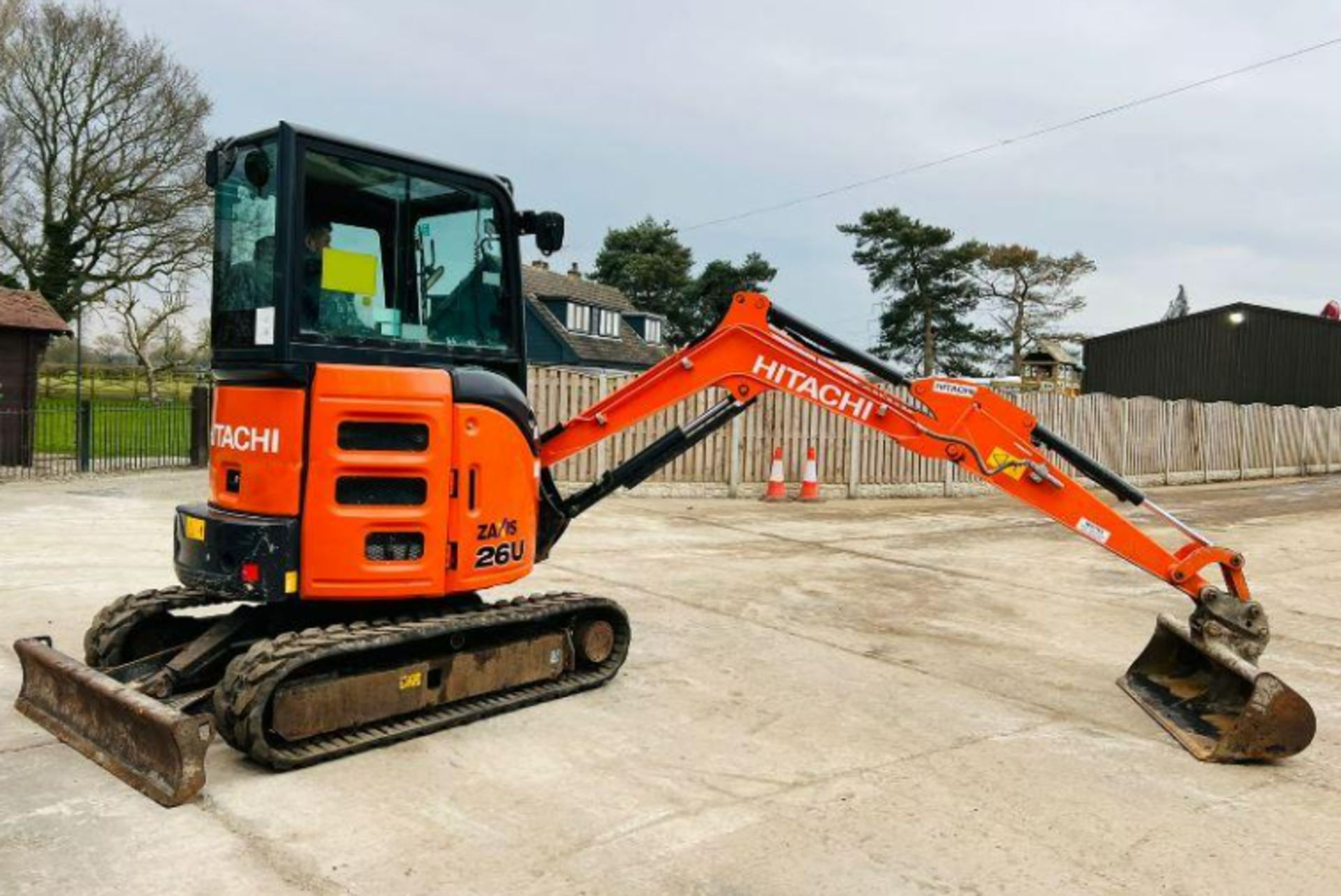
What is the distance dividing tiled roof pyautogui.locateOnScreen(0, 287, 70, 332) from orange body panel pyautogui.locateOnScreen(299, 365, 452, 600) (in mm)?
16407

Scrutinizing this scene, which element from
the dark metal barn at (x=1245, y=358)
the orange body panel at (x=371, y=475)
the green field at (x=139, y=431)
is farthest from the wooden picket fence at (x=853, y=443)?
the dark metal barn at (x=1245, y=358)

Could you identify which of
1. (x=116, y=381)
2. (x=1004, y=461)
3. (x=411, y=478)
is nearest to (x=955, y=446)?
(x=1004, y=461)

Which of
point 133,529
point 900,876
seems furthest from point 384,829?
point 133,529

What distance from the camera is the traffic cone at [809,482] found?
637 inches

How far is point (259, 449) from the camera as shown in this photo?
478 centimetres

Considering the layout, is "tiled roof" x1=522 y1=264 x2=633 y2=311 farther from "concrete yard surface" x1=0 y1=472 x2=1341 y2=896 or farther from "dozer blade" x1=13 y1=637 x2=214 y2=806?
"dozer blade" x1=13 y1=637 x2=214 y2=806

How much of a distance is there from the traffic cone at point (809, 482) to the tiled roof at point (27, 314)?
13.6 m

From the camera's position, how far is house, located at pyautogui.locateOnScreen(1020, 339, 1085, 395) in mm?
50812

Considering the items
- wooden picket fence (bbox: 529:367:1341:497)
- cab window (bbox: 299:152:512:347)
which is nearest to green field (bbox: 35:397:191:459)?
wooden picket fence (bbox: 529:367:1341:497)

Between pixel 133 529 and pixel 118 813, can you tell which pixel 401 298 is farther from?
pixel 133 529

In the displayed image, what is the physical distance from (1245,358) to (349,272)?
36114 mm

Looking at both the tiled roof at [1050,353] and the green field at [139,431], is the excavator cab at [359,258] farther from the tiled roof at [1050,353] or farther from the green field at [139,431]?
the tiled roof at [1050,353]

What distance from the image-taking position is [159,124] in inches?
1230

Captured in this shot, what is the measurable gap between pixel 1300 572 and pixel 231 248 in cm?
1125
